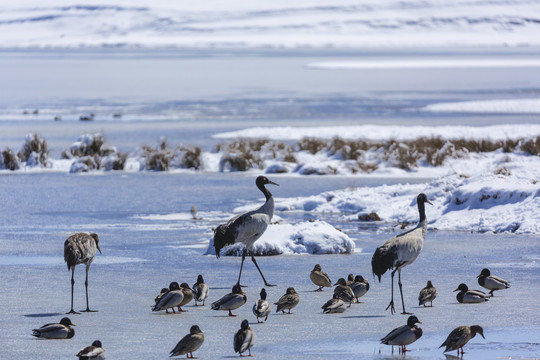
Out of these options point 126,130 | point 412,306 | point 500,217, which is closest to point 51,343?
point 412,306

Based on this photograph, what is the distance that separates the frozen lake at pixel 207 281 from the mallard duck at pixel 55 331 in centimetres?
8

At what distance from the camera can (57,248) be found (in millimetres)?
15852

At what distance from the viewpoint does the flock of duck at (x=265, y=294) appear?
882 centimetres

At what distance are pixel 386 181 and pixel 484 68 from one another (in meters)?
72.4

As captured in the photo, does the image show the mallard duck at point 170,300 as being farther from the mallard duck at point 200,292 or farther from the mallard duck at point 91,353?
the mallard duck at point 91,353

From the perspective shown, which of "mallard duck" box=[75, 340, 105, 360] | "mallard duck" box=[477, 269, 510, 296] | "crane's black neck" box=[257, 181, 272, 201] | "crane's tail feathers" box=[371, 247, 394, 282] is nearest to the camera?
"mallard duck" box=[75, 340, 105, 360]

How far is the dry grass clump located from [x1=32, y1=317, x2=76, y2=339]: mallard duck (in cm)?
1989

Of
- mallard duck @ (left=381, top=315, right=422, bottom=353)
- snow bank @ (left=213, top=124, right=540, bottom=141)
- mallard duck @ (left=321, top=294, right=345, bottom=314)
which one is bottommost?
mallard duck @ (left=321, top=294, right=345, bottom=314)

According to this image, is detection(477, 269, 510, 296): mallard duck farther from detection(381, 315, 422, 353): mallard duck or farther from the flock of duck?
detection(381, 315, 422, 353): mallard duck

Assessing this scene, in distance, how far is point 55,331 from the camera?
9.48 meters

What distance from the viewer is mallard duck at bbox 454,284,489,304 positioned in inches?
444

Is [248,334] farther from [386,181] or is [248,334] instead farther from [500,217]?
[386,181]

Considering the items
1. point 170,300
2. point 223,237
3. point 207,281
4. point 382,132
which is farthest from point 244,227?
point 382,132

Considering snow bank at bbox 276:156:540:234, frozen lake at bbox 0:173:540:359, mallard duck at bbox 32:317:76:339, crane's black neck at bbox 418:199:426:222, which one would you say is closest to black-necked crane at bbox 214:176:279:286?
frozen lake at bbox 0:173:540:359
